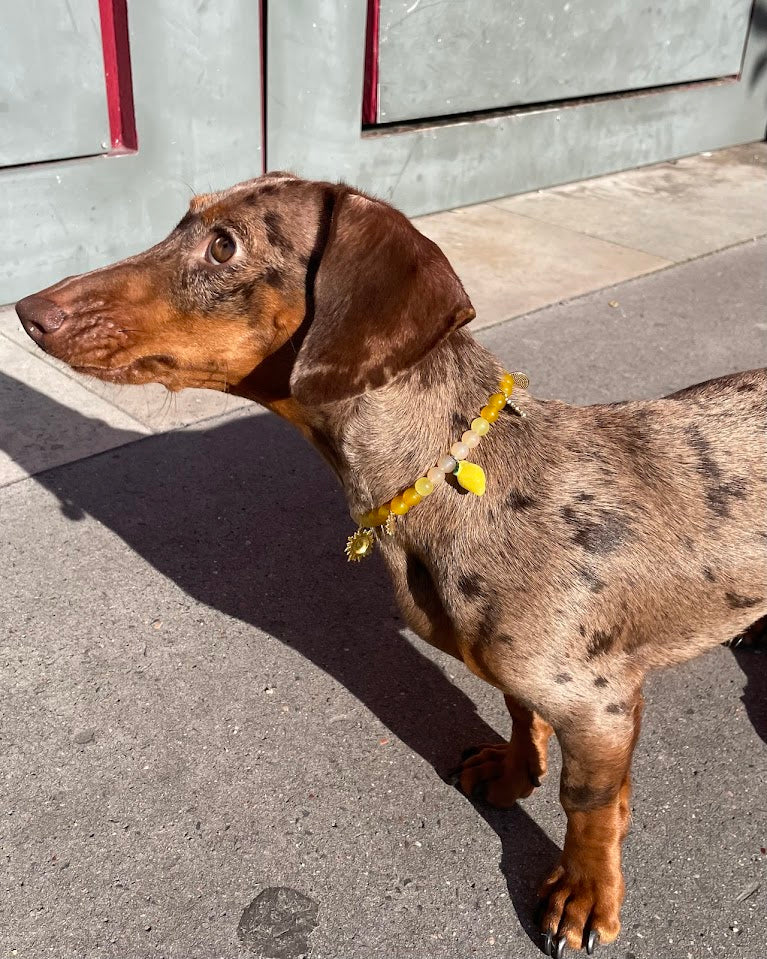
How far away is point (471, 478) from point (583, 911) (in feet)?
3.83

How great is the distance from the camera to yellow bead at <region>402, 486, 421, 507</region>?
2447mm

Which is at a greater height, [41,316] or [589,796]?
[41,316]

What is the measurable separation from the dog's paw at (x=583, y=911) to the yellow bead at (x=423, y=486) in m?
1.09

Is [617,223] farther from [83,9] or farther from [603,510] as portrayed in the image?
[603,510]

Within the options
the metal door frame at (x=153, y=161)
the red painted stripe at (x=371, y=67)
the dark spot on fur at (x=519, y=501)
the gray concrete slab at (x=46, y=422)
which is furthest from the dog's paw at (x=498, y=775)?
the red painted stripe at (x=371, y=67)

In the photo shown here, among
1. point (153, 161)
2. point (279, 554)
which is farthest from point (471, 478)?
point (153, 161)

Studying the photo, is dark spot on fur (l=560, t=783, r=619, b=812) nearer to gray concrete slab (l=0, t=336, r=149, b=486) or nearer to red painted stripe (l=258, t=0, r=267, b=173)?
gray concrete slab (l=0, t=336, r=149, b=486)

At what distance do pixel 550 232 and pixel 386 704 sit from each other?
199 inches

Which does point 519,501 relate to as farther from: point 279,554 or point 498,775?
point 279,554

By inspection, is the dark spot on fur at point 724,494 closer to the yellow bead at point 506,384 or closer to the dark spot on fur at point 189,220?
the yellow bead at point 506,384

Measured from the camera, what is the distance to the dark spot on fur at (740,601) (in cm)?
265

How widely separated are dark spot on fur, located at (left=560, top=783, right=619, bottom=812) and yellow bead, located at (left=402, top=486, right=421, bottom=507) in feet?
2.75

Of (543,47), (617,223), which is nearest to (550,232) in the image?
(617,223)

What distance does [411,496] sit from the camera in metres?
2.45
